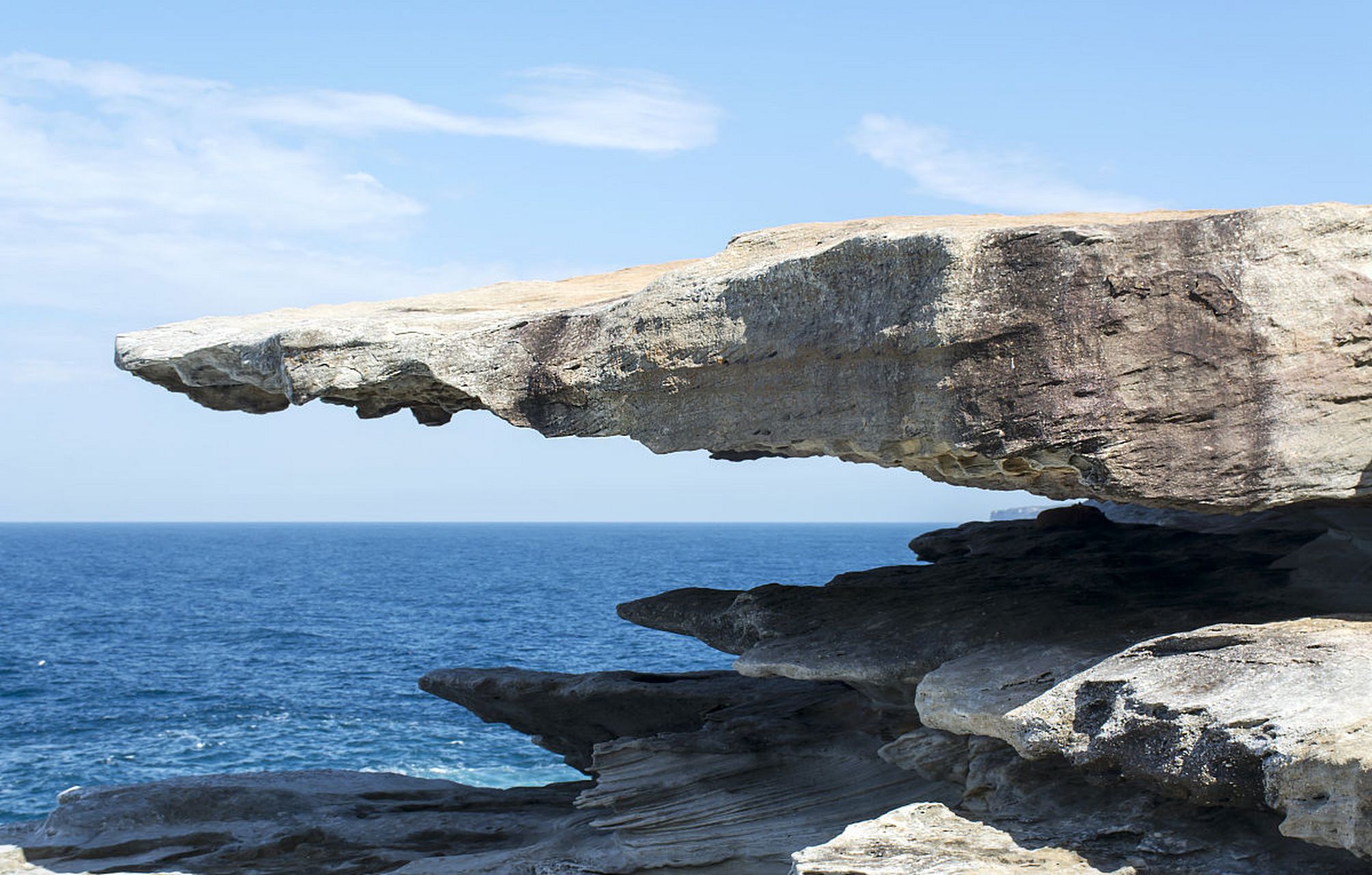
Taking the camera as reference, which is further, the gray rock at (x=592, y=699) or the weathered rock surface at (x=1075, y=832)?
the gray rock at (x=592, y=699)

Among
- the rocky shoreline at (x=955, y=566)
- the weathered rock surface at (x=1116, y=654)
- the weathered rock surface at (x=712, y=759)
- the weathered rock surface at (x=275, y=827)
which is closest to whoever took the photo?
the weathered rock surface at (x=1116, y=654)

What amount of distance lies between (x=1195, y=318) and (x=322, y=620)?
63851mm

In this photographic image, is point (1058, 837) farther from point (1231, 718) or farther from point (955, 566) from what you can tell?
point (955, 566)

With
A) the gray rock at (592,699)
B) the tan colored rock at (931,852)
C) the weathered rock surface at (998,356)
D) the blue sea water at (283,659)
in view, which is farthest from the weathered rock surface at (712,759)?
the blue sea water at (283,659)

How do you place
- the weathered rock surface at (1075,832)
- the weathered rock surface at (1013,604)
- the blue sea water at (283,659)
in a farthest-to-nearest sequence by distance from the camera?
the blue sea water at (283,659) → the weathered rock surface at (1013,604) → the weathered rock surface at (1075,832)

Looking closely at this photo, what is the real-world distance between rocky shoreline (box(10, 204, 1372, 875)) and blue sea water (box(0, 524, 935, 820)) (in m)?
13.7

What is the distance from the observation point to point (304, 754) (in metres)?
31.0

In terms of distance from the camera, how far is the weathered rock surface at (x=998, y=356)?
9.03 meters

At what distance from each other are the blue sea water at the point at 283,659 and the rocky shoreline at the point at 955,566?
13.7 metres

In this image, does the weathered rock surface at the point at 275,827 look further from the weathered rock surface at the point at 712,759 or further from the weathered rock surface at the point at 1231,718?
the weathered rock surface at the point at 1231,718

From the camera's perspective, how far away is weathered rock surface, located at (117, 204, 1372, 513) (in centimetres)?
903

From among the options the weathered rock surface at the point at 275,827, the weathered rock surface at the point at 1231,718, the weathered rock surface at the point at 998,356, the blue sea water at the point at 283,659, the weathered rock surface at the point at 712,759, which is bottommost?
the blue sea water at the point at 283,659

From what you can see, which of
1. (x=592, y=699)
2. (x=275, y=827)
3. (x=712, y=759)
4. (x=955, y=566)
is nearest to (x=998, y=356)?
(x=955, y=566)

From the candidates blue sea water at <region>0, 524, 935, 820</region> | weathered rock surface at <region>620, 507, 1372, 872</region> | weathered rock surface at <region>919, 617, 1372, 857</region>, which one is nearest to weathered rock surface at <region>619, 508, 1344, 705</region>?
weathered rock surface at <region>620, 507, 1372, 872</region>
